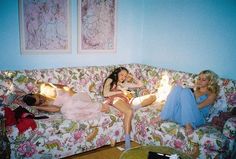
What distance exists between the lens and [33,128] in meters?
2.36

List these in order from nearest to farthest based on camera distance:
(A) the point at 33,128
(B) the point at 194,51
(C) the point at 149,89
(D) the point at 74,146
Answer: (A) the point at 33,128 < (D) the point at 74,146 < (B) the point at 194,51 < (C) the point at 149,89

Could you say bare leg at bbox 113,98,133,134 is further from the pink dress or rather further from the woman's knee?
the pink dress

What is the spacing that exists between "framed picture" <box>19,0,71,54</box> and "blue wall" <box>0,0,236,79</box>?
8cm

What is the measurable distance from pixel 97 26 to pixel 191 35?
142 centimetres

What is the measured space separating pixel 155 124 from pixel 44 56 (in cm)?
176

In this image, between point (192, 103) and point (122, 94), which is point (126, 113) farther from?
point (192, 103)

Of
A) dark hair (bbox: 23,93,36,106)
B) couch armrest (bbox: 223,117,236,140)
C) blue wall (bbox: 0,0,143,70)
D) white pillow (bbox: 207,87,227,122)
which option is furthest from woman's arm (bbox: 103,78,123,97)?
couch armrest (bbox: 223,117,236,140)

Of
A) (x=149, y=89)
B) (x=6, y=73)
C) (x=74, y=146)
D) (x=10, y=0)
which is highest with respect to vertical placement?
(x=10, y=0)

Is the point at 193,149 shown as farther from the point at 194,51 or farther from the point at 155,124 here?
the point at 194,51

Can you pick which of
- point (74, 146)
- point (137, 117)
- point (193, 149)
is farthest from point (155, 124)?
point (74, 146)

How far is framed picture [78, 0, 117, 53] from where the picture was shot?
3.46 metres

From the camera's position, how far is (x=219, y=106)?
2.75 m

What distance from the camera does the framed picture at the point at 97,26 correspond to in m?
3.46

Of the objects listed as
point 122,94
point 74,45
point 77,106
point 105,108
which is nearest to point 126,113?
point 105,108
